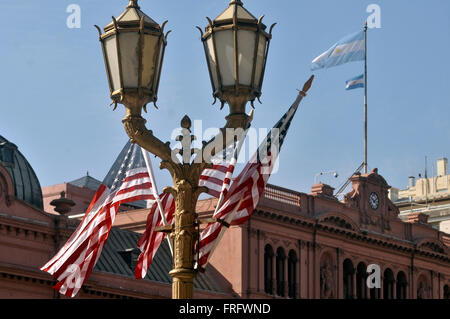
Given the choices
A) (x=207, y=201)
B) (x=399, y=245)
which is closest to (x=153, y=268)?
(x=207, y=201)

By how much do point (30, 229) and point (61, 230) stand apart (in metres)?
1.48

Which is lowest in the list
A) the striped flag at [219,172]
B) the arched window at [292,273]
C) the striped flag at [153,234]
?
the striped flag at [153,234]

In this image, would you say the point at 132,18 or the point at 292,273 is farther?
the point at 292,273

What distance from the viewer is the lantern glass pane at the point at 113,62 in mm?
16562

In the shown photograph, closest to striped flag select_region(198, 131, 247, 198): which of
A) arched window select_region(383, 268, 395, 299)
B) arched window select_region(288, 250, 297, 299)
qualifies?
arched window select_region(288, 250, 297, 299)

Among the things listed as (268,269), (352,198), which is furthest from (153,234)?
(352,198)

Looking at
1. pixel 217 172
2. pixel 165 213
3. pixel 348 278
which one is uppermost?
pixel 348 278

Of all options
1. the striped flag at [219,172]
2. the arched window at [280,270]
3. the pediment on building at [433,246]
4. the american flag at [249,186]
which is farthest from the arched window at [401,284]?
the american flag at [249,186]

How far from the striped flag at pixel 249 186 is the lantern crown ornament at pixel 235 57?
2291mm

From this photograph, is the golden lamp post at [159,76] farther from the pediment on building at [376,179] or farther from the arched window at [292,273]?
the pediment on building at [376,179]

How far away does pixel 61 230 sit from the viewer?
5303 cm

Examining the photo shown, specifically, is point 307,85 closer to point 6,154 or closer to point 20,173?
point 20,173

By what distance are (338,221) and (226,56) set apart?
170ft

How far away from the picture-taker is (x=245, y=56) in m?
16.6
